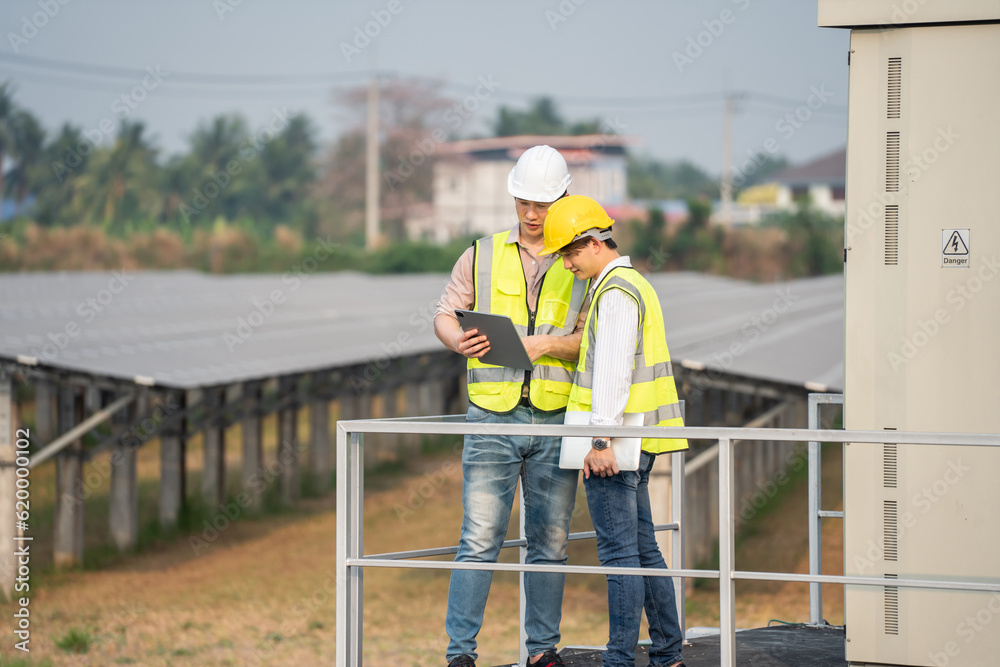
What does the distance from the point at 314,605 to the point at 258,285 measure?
1937 cm

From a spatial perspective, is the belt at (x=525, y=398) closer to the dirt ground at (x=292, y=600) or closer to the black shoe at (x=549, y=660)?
the black shoe at (x=549, y=660)

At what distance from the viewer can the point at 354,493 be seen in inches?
179

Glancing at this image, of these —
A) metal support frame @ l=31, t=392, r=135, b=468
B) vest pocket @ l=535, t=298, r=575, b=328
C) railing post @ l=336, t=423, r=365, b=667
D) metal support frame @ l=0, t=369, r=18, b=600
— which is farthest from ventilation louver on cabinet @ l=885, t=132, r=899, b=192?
metal support frame @ l=31, t=392, r=135, b=468

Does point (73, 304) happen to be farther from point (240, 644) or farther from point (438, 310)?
point (438, 310)

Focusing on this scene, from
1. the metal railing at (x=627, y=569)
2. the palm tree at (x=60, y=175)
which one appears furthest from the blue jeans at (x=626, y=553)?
the palm tree at (x=60, y=175)

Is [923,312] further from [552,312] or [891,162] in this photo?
[552,312]

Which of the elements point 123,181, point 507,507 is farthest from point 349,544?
point 123,181

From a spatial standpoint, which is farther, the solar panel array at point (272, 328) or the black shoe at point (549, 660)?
the solar panel array at point (272, 328)

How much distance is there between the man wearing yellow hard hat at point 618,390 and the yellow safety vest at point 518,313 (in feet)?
0.72

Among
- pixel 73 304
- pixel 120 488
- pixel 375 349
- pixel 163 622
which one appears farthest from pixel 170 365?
pixel 73 304

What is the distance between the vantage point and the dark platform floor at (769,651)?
5102mm

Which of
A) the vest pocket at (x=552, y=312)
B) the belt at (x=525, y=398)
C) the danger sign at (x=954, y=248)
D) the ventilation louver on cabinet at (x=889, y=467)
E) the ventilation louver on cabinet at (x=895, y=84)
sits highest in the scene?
the ventilation louver on cabinet at (x=895, y=84)

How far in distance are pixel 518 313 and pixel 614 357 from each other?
66 cm

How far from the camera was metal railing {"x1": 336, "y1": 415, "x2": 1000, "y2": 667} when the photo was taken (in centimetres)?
391
